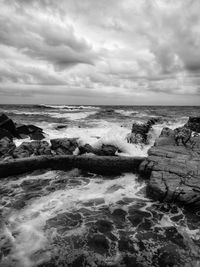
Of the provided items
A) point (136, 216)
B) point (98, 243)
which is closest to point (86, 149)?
point (136, 216)

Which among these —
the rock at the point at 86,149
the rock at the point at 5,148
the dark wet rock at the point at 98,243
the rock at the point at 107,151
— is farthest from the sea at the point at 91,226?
the rock at the point at 86,149

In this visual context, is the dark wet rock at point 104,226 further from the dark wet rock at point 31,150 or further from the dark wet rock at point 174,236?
the dark wet rock at point 31,150

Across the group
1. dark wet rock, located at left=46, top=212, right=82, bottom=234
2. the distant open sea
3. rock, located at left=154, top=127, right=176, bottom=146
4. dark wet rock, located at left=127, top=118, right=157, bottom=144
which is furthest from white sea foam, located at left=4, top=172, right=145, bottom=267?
dark wet rock, located at left=127, top=118, right=157, bottom=144

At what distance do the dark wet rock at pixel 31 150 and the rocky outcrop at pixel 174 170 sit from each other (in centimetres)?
409

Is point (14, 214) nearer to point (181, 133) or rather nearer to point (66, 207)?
point (66, 207)

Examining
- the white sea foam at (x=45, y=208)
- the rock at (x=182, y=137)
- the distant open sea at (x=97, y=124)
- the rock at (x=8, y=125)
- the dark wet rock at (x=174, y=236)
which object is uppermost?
the rock at (x=182, y=137)

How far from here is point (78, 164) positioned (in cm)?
731

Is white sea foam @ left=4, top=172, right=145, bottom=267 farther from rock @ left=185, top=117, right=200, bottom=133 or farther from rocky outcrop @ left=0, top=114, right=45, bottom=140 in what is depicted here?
rock @ left=185, top=117, right=200, bottom=133

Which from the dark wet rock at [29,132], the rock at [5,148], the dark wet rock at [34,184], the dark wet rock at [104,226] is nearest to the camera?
the dark wet rock at [104,226]

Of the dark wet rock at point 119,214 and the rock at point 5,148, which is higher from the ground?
the rock at point 5,148

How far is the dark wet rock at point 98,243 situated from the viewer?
11.9 ft

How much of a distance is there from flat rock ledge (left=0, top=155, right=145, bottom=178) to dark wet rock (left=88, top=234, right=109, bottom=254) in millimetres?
3186

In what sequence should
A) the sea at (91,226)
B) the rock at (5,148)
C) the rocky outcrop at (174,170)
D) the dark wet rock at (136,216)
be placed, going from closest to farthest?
the sea at (91,226) → the dark wet rock at (136,216) → the rocky outcrop at (174,170) → the rock at (5,148)

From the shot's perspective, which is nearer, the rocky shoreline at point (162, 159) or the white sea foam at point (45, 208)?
the white sea foam at point (45, 208)
